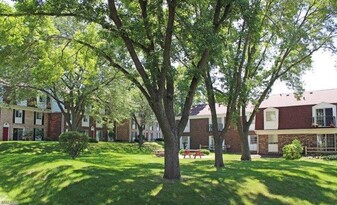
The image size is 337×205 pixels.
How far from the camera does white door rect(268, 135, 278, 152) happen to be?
140 feet

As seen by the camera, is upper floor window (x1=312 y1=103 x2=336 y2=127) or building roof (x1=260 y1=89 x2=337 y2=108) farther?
building roof (x1=260 y1=89 x2=337 y2=108)

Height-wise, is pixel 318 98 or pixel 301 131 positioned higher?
pixel 318 98

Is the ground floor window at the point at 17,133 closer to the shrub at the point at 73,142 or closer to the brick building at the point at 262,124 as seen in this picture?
the brick building at the point at 262,124

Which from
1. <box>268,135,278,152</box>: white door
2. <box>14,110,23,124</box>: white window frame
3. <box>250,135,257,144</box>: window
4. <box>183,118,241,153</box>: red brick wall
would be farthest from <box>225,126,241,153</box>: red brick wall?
<box>14,110,23,124</box>: white window frame

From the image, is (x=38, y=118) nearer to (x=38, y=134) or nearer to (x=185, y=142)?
(x=38, y=134)

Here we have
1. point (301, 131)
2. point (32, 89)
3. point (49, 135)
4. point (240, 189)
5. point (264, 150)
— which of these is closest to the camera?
point (240, 189)

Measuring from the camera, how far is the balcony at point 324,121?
128 ft

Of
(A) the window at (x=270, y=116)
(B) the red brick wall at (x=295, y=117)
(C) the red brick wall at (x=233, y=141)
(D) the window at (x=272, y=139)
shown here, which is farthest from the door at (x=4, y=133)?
Result: (B) the red brick wall at (x=295, y=117)

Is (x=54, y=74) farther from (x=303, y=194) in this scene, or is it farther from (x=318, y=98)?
(x=318, y=98)

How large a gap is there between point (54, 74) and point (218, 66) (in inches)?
350

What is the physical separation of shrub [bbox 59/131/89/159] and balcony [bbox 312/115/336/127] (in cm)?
2705

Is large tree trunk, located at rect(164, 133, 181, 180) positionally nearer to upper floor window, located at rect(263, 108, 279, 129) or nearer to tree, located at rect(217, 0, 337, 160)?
tree, located at rect(217, 0, 337, 160)

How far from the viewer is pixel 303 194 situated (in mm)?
13914

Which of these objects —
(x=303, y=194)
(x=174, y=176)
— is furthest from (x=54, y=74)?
(x=303, y=194)
